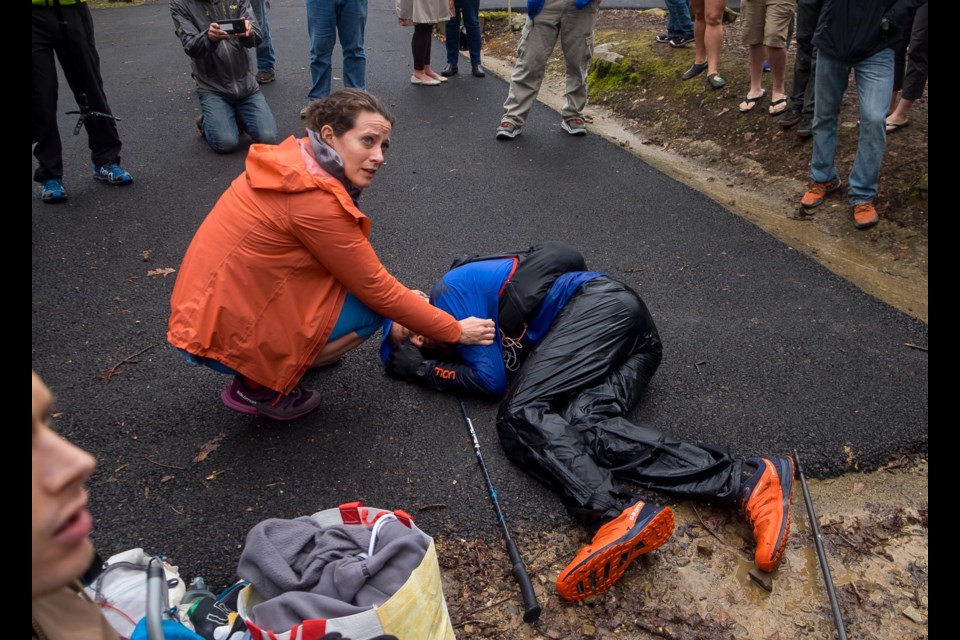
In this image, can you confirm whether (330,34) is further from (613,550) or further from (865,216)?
(613,550)

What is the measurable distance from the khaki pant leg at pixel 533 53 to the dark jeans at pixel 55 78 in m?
3.35

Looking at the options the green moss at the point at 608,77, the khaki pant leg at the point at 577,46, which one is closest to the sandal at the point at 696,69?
the green moss at the point at 608,77

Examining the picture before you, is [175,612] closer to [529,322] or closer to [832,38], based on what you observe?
[529,322]

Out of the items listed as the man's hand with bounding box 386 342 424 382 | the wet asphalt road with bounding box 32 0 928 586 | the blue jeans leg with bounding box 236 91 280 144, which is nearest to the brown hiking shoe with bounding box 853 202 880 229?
the wet asphalt road with bounding box 32 0 928 586

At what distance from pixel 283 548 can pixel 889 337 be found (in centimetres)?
324

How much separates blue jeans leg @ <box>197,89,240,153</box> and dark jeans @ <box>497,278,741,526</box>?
4060 mm

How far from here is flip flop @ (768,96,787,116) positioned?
602cm

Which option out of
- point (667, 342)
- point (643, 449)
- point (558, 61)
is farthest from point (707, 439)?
point (558, 61)

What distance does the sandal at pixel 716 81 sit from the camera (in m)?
6.69

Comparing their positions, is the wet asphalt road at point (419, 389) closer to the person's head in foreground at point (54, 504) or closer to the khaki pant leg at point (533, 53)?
the khaki pant leg at point (533, 53)

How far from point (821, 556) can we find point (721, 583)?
1.21 ft

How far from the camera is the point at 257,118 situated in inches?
236

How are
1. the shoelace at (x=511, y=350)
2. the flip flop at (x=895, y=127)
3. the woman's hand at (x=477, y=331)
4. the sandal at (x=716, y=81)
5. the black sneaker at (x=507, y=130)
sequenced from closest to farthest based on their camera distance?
the woman's hand at (x=477, y=331)
the shoelace at (x=511, y=350)
the flip flop at (x=895, y=127)
the black sneaker at (x=507, y=130)
the sandal at (x=716, y=81)

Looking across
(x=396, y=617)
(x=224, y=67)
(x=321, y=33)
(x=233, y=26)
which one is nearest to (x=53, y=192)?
(x=224, y=67)
